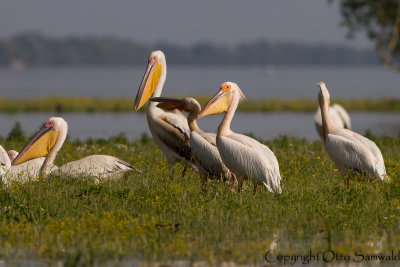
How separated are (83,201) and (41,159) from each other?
2.56m

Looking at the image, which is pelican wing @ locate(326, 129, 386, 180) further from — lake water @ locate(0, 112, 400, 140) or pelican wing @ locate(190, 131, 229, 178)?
lake water @ locate(0, 112, 400, 140)

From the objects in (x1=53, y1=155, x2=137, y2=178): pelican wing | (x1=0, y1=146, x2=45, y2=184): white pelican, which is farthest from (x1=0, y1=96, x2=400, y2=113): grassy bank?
(x1=53, y1=155, x2=137, y2=178): pelican wing

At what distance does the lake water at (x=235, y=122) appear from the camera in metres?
30.0

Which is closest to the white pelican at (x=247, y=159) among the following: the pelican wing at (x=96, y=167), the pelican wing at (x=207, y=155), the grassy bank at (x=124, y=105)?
the pelican wing at (x=207, y=155)

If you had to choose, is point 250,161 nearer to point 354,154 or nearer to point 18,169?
point 354,154

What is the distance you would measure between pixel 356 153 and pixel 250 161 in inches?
62.3

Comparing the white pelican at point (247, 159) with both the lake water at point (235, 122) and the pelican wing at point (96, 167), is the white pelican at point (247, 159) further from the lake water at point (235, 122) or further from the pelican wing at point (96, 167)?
the lake water at point (235, 122)

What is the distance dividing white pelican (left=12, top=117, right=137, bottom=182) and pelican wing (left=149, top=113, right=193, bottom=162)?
82 centimetres

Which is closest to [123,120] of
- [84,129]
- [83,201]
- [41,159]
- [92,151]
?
[84,129]

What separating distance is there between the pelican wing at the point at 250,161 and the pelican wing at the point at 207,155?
1.73 feet

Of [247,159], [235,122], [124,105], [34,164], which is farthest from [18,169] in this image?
[124,105]

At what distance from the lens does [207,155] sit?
953cm

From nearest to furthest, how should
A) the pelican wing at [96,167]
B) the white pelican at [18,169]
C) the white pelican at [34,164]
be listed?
1. the white pelican at [18,169]
2. the pelican wing at [96,167]
3. the white pelican at [34,164]

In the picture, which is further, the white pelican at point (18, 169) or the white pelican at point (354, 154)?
the white pelican at point (18, 169)
